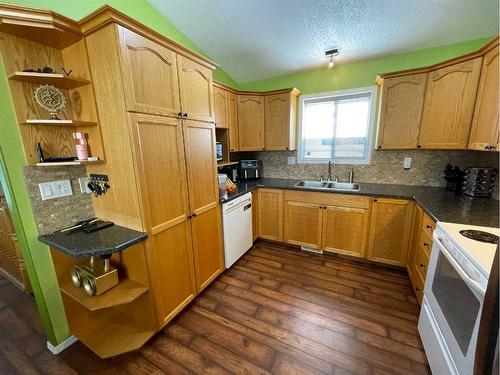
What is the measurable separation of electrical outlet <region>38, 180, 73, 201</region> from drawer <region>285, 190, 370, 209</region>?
221 cm

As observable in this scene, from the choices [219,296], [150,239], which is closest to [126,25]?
[150,239]

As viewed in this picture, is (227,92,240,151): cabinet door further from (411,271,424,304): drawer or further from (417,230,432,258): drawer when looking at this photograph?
(411,271,424,304): drawer

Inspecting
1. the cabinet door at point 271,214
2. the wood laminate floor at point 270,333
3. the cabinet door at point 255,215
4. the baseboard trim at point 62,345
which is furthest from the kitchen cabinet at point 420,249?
the baseboard trim at point 62,345

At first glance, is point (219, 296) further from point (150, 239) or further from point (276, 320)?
point (150, 239)

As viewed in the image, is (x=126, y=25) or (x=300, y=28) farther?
(x=300, y=28)

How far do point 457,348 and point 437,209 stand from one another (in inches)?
40.5

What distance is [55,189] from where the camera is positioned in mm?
1431

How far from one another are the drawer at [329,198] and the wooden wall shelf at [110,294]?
191cm

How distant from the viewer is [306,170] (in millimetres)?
3156

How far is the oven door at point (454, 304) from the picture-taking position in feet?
2.92

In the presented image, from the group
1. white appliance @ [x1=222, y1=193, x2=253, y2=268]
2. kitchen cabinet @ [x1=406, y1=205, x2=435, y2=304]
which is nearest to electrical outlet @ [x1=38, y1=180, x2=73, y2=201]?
white appliance @ [x1=222, y1=193, x2=253, y2=268]

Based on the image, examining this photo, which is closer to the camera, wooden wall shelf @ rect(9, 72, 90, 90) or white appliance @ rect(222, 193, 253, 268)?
wooden wall shelf @ rect(9, 72, 90, 90)

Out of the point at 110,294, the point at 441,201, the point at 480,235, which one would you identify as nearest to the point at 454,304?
the point at 480,235

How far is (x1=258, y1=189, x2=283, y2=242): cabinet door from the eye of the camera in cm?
283
